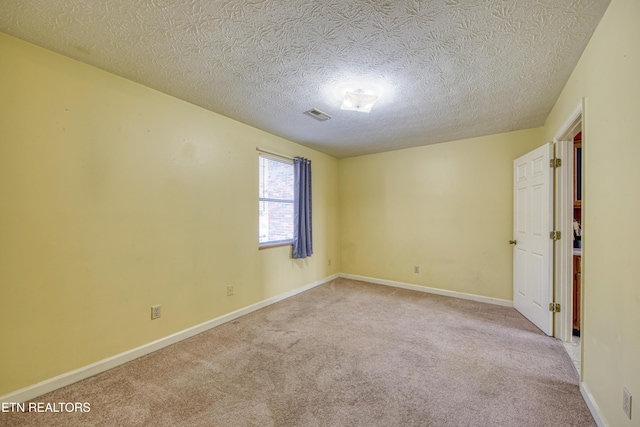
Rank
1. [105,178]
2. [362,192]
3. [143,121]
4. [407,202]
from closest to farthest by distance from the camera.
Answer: [105,178]
[143,121]
[407,202]
[362,192]

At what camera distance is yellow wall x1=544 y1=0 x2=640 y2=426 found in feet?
3.95

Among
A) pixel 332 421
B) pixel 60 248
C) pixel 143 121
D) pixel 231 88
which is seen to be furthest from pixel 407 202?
pixel 60 248

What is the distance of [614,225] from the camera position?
139 cm

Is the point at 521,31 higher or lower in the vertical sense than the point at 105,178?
higher

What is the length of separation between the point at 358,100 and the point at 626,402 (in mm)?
2467

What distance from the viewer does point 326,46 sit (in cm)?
175

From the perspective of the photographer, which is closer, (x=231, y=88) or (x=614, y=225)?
(x=614, y=225)

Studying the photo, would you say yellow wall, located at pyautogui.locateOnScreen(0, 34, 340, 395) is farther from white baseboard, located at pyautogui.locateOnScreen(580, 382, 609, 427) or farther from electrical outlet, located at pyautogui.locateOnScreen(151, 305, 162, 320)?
white baseboard, located at pyautogui.locateOnScreen(580, 382, 609, 427)

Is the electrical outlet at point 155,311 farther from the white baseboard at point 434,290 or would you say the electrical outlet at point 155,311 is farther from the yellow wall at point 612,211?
the white baseboard at point 434,290

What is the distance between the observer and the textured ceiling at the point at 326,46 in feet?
4.75

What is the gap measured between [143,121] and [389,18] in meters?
2.18

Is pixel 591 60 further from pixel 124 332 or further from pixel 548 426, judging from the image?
pixel 124 332

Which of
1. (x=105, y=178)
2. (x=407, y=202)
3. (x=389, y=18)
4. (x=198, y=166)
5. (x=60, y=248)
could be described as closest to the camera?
(x=389, y=18)

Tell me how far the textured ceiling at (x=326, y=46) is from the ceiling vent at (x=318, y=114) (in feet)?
0.31
